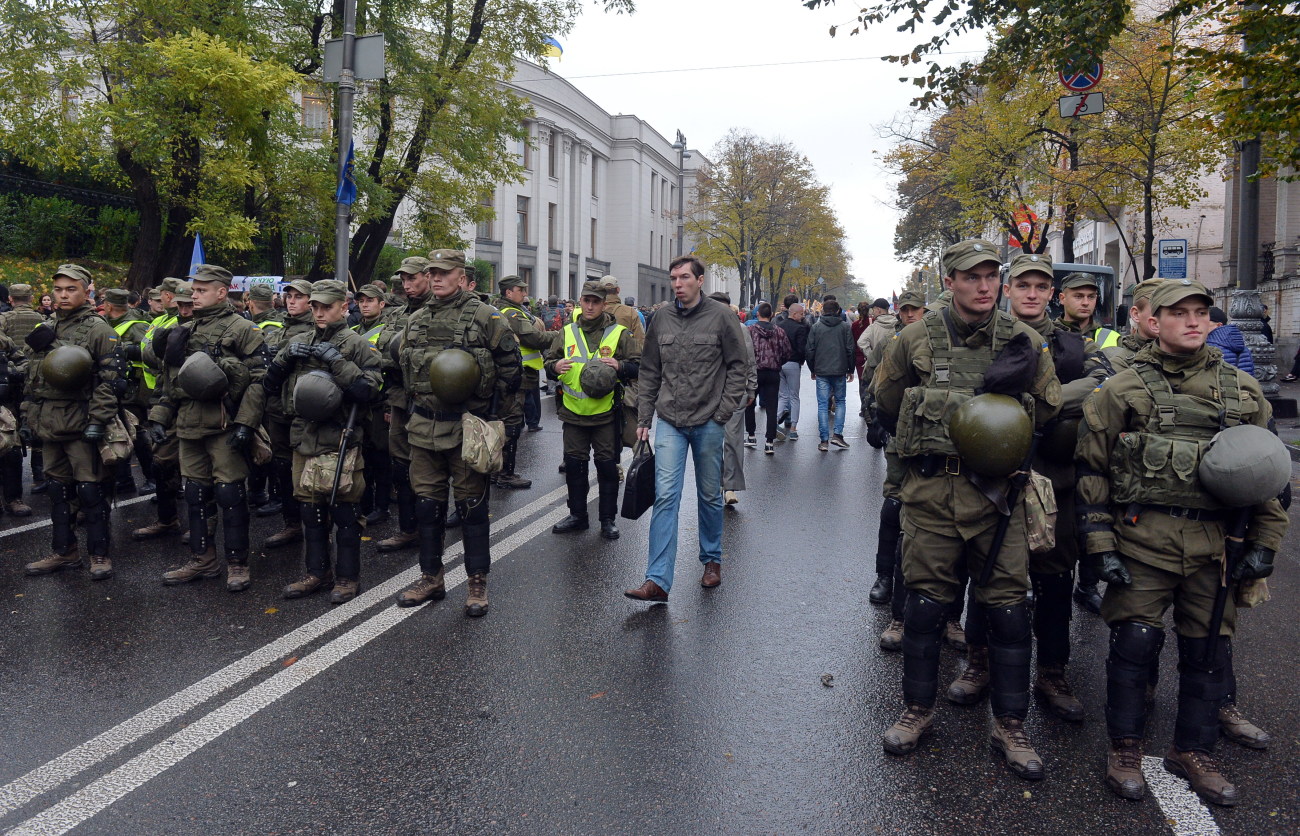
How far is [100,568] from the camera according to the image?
19.4 feet

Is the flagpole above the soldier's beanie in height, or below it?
above

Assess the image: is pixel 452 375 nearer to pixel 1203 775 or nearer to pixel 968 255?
pixel 968 255

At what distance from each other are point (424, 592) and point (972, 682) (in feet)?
9.97

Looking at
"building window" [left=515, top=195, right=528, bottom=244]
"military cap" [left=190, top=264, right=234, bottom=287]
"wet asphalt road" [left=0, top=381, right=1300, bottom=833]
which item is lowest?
"wet asphalt road" [left=0, top=381, right=1300, bottom=833]

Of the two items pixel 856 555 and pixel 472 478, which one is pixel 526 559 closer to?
pixel 472 478

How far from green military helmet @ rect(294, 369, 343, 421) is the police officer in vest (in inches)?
84.5

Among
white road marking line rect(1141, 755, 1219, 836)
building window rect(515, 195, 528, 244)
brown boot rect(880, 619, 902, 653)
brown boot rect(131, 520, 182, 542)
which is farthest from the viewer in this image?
building window rect(515, 195, 528, 244)

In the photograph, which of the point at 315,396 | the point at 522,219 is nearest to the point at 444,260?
the point at 315,396

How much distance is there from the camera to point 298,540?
6.96 meters

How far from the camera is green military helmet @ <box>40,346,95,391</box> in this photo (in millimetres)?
5812

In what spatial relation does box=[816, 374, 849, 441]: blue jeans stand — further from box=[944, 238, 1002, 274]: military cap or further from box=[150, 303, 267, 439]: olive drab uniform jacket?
box=[944, 238, 1002, 274]: military cap

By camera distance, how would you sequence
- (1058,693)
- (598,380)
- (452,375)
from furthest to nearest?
1. (598,380)
2. (452,375)
3. (1058,693)

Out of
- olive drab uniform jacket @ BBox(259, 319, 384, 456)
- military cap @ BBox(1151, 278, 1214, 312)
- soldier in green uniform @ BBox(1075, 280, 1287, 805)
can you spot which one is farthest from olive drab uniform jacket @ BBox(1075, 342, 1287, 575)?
olive drab uniform jacket @ BBox(259, 319, 384, 456)

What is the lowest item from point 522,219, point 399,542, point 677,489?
point 399,542
